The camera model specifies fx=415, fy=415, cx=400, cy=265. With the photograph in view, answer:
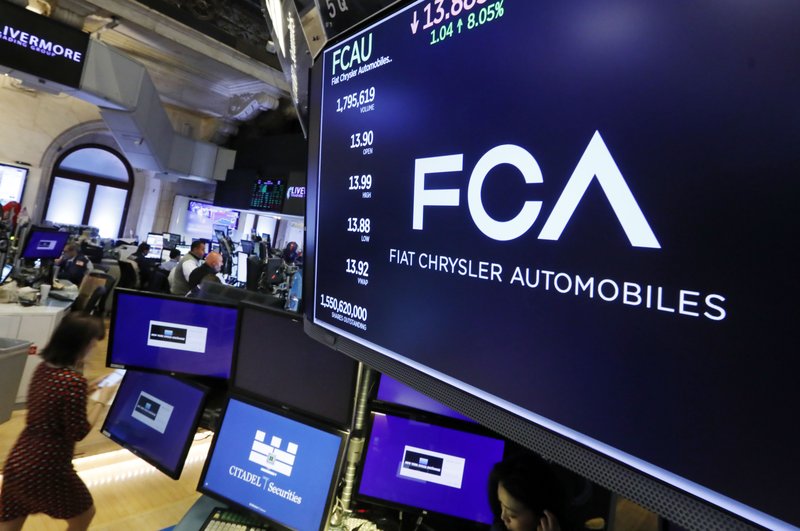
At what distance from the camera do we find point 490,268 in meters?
0.66

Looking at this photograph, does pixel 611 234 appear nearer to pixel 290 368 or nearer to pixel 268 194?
pixel 290 368

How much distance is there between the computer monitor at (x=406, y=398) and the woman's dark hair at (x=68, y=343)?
1383mm

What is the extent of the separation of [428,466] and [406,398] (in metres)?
0.23

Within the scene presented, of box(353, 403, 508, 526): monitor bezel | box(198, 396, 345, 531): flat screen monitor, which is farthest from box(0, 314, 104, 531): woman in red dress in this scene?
box(353, 403, 508, 526): monitor bezel

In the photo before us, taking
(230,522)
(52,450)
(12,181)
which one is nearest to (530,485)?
(230,522)

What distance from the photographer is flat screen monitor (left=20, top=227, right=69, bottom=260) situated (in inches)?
191

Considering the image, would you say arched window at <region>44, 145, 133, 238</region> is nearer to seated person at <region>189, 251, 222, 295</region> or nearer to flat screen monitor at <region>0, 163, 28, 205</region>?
flat screen monitor at <region>0, 163, 28, 205</region>

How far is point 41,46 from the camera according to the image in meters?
4.76

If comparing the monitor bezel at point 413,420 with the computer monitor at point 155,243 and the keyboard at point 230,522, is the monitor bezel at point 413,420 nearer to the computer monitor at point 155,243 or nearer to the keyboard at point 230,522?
the keyboard at point 230,522

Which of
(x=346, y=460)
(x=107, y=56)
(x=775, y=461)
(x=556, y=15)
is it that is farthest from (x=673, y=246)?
(x=107, y=56)

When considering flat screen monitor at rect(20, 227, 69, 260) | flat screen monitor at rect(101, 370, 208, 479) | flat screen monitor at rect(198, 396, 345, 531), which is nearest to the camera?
flat screen monitor at rect(198, 396, 345, 531)

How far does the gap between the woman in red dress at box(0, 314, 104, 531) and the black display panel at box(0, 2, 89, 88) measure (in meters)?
4.67

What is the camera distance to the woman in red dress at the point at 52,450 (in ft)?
5.37

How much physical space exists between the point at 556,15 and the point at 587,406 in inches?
21.0
